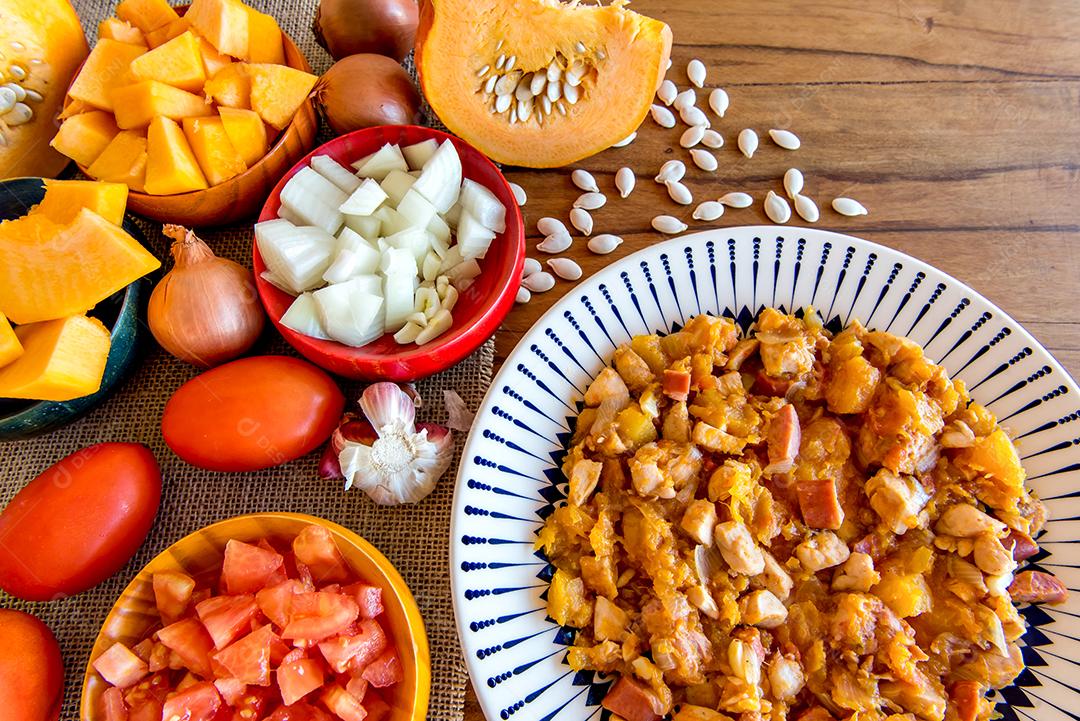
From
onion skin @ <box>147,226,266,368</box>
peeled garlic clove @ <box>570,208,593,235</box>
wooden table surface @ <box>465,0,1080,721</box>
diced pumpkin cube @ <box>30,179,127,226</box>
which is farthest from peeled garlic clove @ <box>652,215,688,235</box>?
diced pumpkin cube @ <box>30,179,127,226</box>

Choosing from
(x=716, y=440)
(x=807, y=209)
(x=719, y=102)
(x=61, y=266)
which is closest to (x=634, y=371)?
(x=716, y=440)

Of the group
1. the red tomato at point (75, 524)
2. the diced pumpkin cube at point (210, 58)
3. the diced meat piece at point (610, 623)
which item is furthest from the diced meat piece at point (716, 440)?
the diced pumpkin cube at point (210, 58)

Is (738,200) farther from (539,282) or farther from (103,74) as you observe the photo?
(103,74)

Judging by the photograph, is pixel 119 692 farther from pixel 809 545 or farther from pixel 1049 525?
pixel 1049 525

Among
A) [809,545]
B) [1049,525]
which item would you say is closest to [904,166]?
[1049,525]

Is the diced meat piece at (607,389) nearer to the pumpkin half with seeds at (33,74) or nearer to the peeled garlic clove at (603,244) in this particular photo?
the peeled garlic clove at (603,244)

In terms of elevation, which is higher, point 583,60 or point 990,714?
point 583,60

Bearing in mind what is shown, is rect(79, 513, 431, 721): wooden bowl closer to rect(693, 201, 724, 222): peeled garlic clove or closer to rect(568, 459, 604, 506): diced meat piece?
rect(568, 459, 604, 506): diced meat piece
